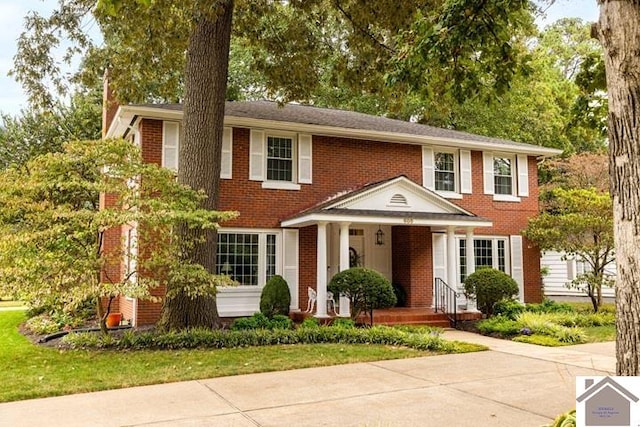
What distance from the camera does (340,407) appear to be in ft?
18.7

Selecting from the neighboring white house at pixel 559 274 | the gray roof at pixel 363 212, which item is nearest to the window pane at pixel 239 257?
the gray roof at pixel 363 212

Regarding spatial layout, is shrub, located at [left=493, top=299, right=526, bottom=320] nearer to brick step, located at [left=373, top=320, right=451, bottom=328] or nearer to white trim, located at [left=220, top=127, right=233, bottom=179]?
brick step, located at [left=373, top=320, right=451, bottom=328]

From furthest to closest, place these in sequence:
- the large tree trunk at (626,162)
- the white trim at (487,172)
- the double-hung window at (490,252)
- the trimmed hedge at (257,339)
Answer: the white trim at (487,172), the double-hung window at (490,252), the trimmed hedge at (257,339), the large tree trunk at (626,162)

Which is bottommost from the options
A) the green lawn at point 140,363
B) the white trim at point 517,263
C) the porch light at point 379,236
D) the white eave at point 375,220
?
the green lawn at point 140,363

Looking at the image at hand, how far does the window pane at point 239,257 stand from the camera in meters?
13.4

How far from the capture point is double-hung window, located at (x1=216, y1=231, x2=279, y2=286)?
44.1 ft

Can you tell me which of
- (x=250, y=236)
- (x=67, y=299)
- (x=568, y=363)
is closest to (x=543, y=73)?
(x=250, y=236)

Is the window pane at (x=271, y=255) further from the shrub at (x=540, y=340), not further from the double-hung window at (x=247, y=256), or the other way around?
the shrub at (x=540, y=340)

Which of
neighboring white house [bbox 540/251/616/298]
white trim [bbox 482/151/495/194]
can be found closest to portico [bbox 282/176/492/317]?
white trim [bbox 482/151/495/194]

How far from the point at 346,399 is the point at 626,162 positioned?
13.2 feet

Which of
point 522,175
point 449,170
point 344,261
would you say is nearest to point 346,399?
point 344,261

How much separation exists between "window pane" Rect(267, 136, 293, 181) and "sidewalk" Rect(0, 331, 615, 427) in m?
7.23

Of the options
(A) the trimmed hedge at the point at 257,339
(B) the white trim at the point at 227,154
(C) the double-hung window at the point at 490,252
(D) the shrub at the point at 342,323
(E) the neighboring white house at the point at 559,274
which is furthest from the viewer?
(E) the neighboring white house at the point at 559,274

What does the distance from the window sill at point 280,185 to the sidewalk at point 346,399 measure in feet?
22.7
